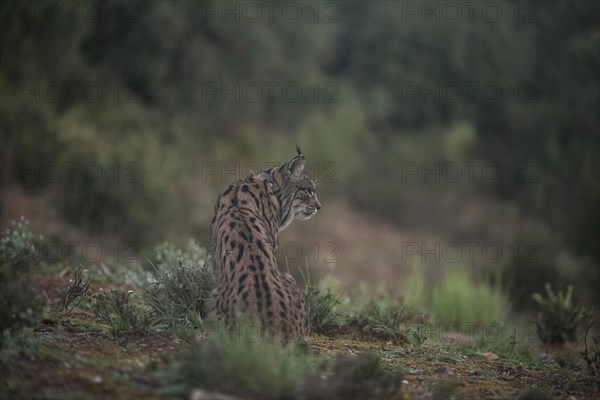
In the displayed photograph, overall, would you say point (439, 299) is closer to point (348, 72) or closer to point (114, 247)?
point (114, 247)

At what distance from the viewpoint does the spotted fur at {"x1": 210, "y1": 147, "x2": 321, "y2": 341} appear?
6773 mm

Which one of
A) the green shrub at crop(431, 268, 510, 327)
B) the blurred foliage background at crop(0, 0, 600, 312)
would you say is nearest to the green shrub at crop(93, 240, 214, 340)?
the green shrub at crop(431, 268, 510, 327)

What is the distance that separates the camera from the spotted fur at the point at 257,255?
22.2ft

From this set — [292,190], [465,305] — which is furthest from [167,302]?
[465,305]

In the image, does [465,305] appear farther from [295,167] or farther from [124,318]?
[124,318]

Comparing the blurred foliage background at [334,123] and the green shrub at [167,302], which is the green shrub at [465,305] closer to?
the green shrub at [167,302]

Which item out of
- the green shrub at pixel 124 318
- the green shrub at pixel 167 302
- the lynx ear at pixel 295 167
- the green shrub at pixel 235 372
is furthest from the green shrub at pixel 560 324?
the green shrub at pixel 235 372

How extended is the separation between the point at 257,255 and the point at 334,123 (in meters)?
31.2

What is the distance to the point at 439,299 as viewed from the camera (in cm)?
1225

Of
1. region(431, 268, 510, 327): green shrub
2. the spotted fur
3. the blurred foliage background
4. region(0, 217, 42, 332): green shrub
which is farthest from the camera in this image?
the blurred foliage background

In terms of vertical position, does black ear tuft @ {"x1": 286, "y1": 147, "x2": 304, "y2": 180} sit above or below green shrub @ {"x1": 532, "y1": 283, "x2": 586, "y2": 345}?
above

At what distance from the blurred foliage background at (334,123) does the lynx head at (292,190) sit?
366 inches

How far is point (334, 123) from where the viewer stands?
3809cm

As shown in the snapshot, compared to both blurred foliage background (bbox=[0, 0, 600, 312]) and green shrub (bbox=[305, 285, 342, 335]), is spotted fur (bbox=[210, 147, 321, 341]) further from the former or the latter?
blurred foliage background (bbox=[0, 0, 600, 312])
